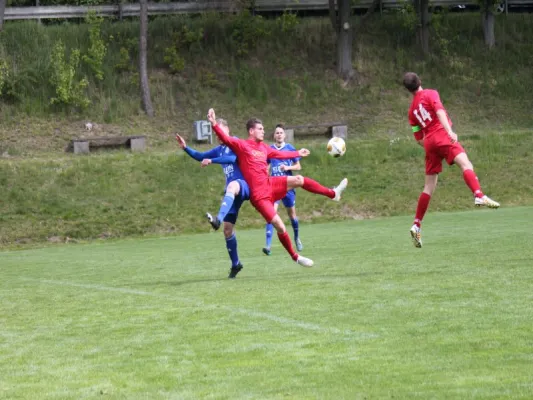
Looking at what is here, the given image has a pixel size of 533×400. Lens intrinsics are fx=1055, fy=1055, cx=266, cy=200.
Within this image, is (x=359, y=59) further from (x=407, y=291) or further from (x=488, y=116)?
(x=407, y=291)

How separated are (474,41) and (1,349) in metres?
38.1

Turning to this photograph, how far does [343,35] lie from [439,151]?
27.6 m

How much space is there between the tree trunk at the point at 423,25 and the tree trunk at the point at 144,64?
38.5 ft

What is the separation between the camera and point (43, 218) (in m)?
28.1

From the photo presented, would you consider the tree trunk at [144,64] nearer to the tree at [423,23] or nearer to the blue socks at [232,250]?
the tree at [423,23]

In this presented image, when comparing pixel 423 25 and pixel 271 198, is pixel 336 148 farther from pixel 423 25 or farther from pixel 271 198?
pixel 423 25

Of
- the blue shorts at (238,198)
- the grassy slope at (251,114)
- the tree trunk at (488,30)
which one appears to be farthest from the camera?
the tree trunk at (488,30)

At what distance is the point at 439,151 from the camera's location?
13539 millimetres

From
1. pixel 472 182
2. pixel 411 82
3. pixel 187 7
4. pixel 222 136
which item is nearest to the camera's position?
pixel 222 136

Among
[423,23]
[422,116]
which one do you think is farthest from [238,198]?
[423,23]

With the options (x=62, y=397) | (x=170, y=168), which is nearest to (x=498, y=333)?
(x=62, y=397)

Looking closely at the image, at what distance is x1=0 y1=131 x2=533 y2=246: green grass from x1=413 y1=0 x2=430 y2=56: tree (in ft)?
31.6

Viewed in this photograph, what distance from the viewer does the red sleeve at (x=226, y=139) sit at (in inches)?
511

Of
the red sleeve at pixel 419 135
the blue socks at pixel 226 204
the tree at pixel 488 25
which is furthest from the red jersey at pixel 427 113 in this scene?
the tree at pixel 488 25
